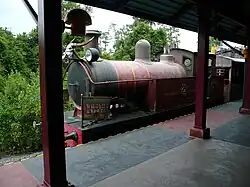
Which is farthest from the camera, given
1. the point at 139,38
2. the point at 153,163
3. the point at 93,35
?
the point at 139,38

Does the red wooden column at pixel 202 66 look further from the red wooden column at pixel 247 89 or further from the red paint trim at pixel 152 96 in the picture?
the red wooden column at pixel 247 89

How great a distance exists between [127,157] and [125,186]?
0.76 m

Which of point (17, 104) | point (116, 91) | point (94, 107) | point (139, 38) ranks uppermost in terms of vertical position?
point (139, 38)

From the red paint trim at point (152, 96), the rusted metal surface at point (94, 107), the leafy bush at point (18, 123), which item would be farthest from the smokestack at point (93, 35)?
the leafy bush at point (18, 123)

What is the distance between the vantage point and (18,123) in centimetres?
609

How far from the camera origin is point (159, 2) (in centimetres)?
351

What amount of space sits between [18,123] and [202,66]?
4872 millimetres

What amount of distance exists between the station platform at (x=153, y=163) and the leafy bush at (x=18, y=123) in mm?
3292

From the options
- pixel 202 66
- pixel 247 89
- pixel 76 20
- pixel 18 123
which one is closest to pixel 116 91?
pixel 202 66

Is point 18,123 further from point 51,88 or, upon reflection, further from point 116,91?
point 51,88

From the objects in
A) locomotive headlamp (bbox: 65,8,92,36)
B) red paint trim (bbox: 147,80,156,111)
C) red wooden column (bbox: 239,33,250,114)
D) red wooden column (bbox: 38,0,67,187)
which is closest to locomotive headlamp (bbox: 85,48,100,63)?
red paint trim (bbox: 147,80,156,111)

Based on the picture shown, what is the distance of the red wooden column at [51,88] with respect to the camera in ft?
5.91

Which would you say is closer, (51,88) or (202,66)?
(51,88)

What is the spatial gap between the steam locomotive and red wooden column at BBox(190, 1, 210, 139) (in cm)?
132
